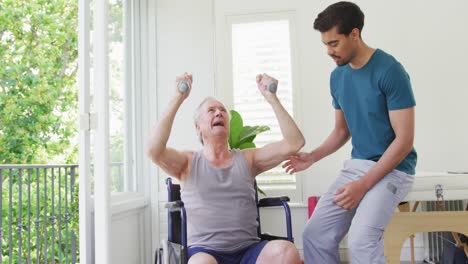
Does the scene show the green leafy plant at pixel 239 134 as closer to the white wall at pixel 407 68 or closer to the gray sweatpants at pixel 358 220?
the white wall at pixel 407 68

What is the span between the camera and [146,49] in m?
3.90

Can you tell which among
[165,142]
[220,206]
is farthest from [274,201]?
[165,142]

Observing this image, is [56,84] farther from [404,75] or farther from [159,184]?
[404,75]

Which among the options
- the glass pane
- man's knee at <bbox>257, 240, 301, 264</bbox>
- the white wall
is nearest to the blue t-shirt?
man's knee at <bbox>257, 240, 301, 264</bbox>

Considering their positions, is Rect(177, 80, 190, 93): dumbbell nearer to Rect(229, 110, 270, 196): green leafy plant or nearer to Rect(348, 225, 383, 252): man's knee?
Rect(348, 225, 383, 252): man's knee

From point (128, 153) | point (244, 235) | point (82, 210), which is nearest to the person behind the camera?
point (244, 235)

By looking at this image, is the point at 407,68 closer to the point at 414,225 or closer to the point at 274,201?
the point at 414,225

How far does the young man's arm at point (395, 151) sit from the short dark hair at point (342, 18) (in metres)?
0.40

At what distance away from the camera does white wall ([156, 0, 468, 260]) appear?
3619 millimetres

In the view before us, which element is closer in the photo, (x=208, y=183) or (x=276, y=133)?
(x=208, y=183)

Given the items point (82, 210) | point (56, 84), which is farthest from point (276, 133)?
point (56, 84)

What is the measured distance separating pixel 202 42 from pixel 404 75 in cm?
241

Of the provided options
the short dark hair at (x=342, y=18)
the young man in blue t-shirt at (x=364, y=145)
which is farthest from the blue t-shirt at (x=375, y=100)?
the short dark hair at (x=342, y=18)

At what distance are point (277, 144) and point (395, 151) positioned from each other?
0.62m
